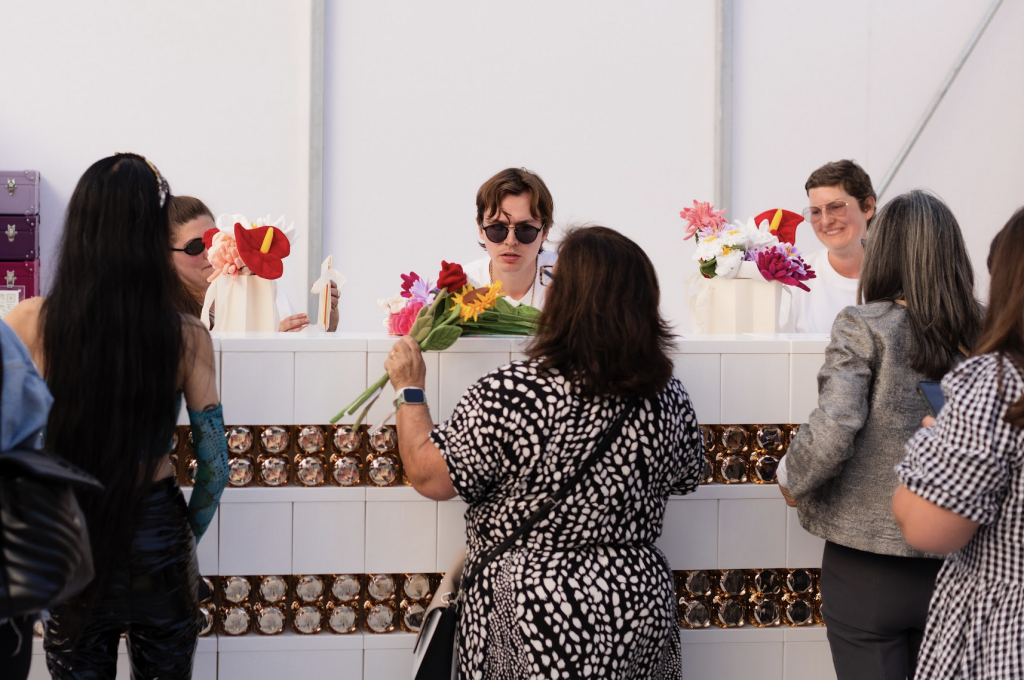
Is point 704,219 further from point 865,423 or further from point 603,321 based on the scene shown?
point 603,321

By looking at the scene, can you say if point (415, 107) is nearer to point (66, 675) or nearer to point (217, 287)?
point (217, 287)

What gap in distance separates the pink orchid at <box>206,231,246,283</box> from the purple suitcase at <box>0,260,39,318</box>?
266cm

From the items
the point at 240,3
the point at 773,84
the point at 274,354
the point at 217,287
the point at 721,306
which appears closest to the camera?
the point at 274,354

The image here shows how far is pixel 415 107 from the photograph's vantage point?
5.06 meters

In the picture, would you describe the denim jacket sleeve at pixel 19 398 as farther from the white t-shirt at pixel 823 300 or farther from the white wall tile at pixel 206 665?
the white t-shirt at pixel 823 300

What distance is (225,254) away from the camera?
2.54m

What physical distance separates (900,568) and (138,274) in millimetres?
1583

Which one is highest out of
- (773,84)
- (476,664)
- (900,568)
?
(773,84)

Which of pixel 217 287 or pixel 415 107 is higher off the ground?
pixel 415 107

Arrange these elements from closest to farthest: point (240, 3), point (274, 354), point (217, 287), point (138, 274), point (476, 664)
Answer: point (138, 274) < point (476, 664) < point (274, 354) < point (217, 287) < point (240, 3)

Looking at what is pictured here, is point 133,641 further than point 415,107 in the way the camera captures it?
No

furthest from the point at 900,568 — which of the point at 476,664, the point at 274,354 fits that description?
the point at 274,354

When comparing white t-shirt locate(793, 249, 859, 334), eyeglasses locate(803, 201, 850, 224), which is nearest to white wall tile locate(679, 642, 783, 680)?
white t-shirt locate(793, 249, 859, 334)

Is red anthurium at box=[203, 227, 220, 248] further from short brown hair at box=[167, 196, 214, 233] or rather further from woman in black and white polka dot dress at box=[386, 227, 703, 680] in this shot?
woman in black and white polka dot dress at box=[386, 227, 703, 680]
